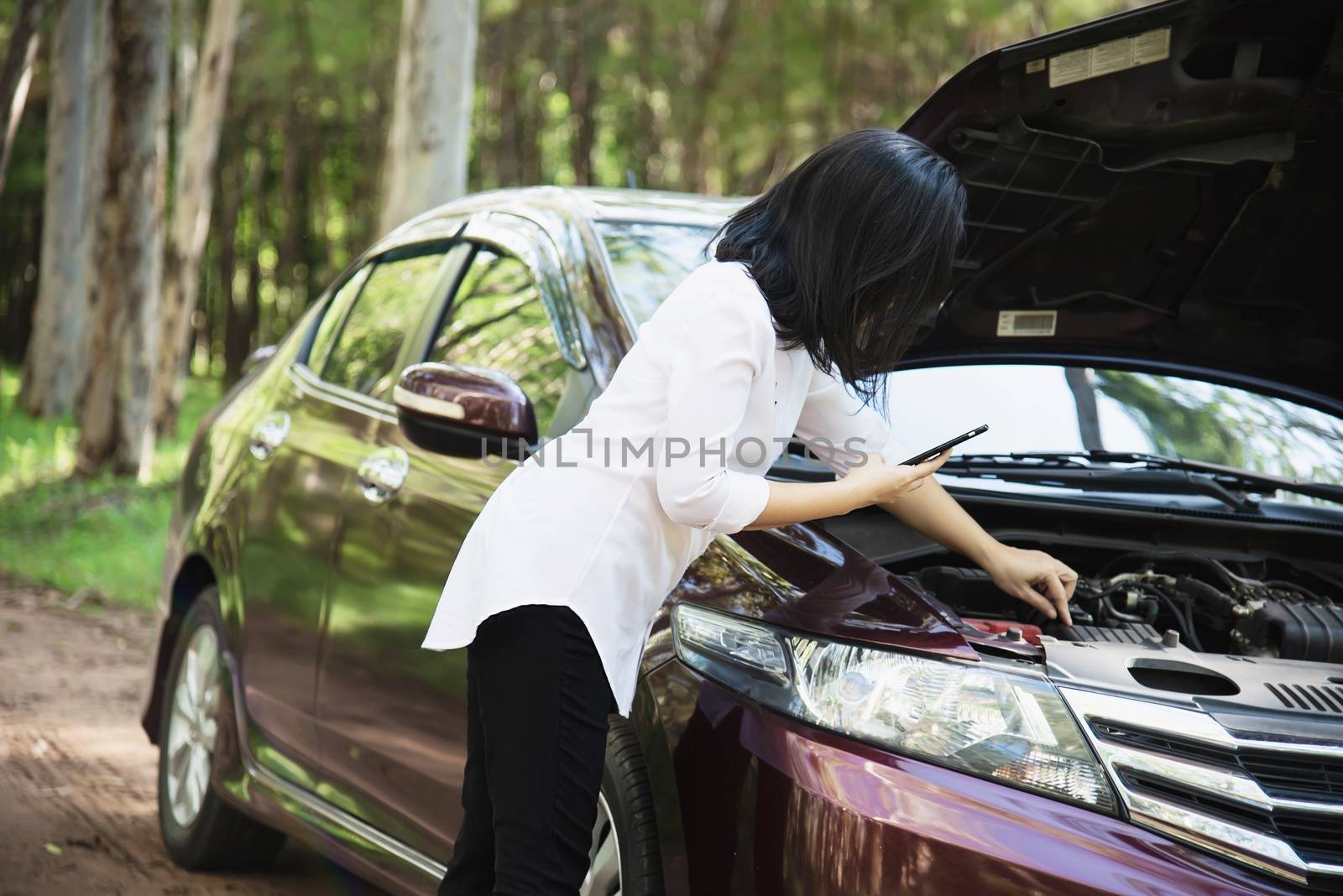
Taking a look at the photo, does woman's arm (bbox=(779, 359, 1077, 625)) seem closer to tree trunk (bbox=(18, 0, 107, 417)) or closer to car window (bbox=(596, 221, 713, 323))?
car window (bbox=(596, 221, 713, 323))

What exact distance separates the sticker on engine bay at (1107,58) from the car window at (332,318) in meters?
2.33

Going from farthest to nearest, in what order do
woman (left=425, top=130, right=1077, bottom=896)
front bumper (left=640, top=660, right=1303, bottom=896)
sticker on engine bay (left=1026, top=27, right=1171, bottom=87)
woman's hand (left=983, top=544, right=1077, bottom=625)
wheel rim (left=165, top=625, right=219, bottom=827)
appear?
wheel rim (left=165, top=625, right=219, bottom=827), woman's hand (left=983, top=544, right=1077, bottom=625), sticker on engine bay (left=1026, top=27, right=1171, bottom=87), woman (left=425, top=130, right=1077, bottom=896), front bumper (left=640, top=660, right=1303, bottom=896)

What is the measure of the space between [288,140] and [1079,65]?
80.7 ft

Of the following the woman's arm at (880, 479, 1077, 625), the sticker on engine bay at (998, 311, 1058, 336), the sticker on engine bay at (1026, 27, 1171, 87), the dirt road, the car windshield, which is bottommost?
the dirt road

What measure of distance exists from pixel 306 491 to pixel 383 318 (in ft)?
2.00

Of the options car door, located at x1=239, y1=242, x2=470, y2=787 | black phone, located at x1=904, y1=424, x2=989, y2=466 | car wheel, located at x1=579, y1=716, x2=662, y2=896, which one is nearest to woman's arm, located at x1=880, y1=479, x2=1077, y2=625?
black phone, located at x1=904, y1=424, x2=989, y2=466

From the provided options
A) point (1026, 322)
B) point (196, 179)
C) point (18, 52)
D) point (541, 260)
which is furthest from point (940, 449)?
point (196, 179)

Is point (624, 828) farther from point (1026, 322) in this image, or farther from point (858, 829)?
point (1026, 322)

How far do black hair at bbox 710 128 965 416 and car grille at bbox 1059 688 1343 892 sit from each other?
67 centimetres

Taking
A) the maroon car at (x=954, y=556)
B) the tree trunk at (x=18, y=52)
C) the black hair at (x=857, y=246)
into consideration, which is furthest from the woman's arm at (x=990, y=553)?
the tree trunk at (x=18, y=52)

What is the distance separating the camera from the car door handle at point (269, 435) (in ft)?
13.6

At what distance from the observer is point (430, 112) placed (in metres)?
9.88

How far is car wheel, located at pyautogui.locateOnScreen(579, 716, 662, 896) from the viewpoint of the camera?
2.51 metres

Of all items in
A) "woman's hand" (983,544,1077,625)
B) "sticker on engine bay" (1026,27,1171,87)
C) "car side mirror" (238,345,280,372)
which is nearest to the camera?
"sticker on engine bay" (1026,27,1171,87)
